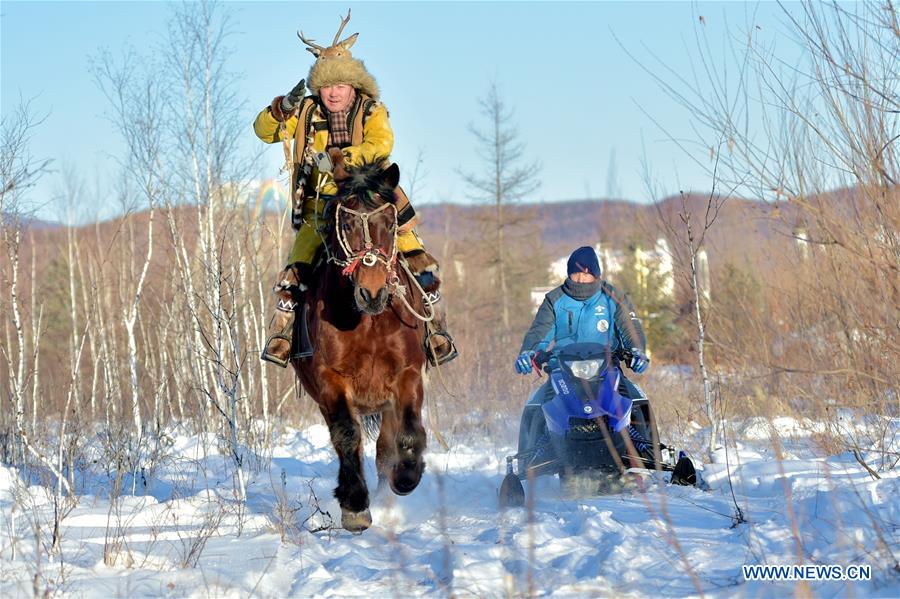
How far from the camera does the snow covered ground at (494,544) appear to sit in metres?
4.43

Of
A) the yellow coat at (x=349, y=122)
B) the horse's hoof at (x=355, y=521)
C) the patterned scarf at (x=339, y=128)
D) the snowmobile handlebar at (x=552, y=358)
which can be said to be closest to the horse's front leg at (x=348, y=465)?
the horse's hoof at (x=355, y=521)

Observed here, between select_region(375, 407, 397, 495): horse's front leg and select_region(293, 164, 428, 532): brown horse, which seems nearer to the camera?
select_region(293, 164, 428, 532): brown horse

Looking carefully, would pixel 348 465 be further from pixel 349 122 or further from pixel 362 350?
pixel 349 122

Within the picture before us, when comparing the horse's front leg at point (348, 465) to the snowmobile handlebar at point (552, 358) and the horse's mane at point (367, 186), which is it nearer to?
the horse's mane at point (367, 186)

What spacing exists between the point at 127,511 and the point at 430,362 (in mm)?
2759

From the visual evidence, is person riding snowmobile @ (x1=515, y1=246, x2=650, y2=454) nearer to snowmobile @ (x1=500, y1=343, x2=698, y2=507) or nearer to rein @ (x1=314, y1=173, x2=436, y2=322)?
snowmobile @ (x1=500, y1=343, x2=698, y2=507)

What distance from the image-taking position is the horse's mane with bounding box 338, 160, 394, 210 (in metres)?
6.84

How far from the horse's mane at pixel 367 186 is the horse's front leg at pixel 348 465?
1.51 metres

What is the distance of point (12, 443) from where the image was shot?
35.5 ft

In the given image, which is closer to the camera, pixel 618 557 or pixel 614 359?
pixel 618 557

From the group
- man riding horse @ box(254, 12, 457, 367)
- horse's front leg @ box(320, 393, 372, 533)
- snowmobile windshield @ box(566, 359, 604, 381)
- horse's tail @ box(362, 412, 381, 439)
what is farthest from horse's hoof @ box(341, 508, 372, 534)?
snowmobile windshield @ box(566, 359, 604, 381)

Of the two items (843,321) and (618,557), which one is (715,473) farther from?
(618,557)

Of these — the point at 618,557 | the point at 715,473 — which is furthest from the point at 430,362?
the point at 618,557

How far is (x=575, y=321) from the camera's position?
8.80m
